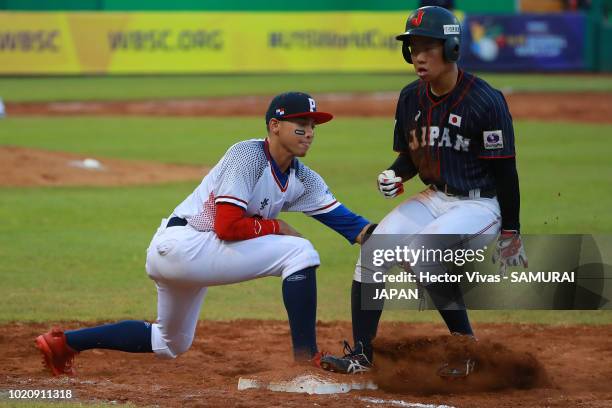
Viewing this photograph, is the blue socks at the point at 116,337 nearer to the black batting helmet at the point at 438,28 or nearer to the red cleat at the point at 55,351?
the red cleat at the point at 55,351

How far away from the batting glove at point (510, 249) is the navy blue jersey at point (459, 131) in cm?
28

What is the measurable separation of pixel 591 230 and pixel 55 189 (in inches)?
270

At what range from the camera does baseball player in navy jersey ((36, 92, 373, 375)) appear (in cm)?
528

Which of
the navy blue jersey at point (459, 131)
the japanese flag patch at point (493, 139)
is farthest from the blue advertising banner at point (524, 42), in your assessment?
the japanese flag patch at point (493, 139)

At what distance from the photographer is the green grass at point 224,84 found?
2638 cm

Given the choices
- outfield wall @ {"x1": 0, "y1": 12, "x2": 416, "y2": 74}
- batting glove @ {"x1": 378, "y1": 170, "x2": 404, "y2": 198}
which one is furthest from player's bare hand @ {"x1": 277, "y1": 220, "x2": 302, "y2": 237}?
outfield wall @ {"x1": 0, "y1": 12, "x2": 416, "y2": 74}

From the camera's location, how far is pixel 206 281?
5.34 metres

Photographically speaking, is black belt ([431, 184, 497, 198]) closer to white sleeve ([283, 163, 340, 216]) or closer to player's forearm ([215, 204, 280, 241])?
white sleeve ([283, 163, 340, 216])

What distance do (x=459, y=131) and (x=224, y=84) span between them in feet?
79.2

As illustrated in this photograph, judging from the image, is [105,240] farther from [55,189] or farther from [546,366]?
[546,366]

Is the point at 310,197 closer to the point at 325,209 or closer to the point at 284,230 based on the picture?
the point at 325,209

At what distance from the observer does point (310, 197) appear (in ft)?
18.9

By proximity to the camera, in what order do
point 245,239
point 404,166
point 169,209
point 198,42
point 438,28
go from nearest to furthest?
point 245,239, point 438,28, point 404,166, point 169,209, point 198,42

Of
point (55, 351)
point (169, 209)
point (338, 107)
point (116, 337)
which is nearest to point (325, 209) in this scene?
point (116, 337)
